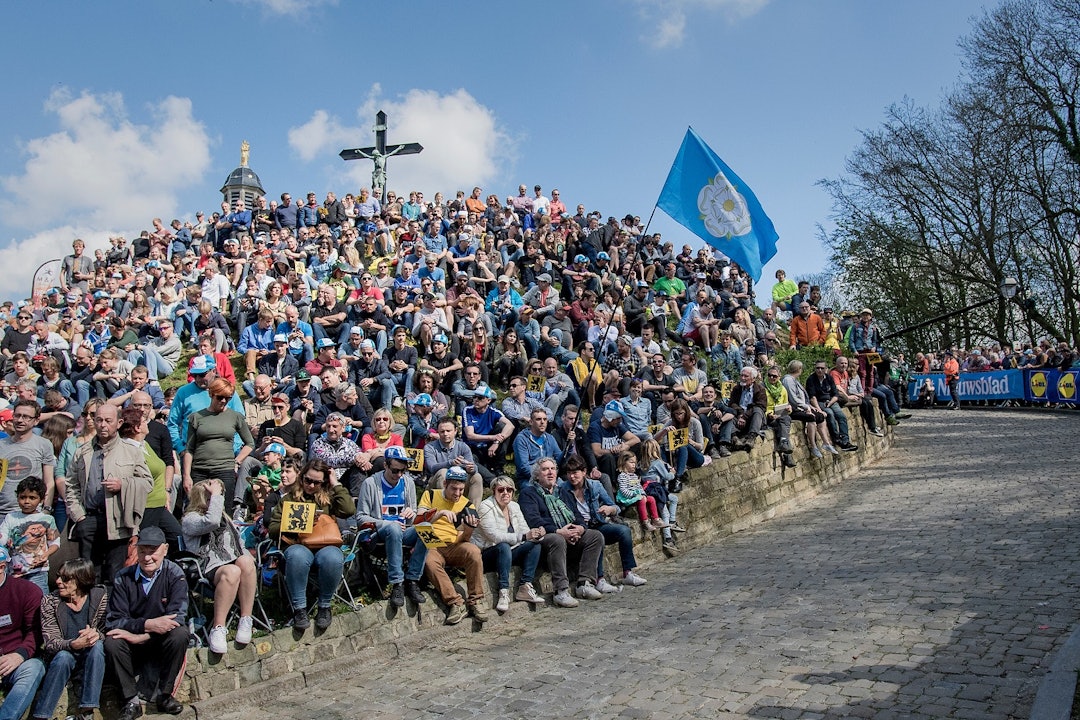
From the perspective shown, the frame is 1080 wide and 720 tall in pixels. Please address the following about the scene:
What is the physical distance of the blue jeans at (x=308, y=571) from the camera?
6.47 metres

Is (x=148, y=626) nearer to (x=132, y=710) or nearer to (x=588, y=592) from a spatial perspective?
(x=132, y=710)

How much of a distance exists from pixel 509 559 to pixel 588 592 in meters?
1.00

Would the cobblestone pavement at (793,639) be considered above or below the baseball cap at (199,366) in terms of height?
below

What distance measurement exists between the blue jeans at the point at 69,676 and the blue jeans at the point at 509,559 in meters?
3.31

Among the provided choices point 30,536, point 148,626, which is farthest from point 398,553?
point 30,536

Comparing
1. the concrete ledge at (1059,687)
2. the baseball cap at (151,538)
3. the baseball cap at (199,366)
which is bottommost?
the concrete ledge at (1059,687)

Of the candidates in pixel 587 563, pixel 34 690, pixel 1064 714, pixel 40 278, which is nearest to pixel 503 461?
pixel 587 563

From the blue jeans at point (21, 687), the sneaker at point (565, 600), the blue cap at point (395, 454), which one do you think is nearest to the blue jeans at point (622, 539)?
the sneaker at point (565, 600)

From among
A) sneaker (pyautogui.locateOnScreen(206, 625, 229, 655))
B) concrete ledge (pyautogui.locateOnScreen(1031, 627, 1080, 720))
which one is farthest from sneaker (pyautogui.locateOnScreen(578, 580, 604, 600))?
concrete ledge (pyautogui.locateOnScreen(1031, 627, 1080, 720))

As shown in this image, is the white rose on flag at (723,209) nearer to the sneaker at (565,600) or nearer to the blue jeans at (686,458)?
the blue jeans at (686,458)

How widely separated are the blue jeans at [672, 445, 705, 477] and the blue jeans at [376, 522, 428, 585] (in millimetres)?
4151

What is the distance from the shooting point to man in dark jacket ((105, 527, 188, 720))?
17.7ft

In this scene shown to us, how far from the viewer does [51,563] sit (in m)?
6.37

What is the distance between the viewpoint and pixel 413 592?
7.19 m
